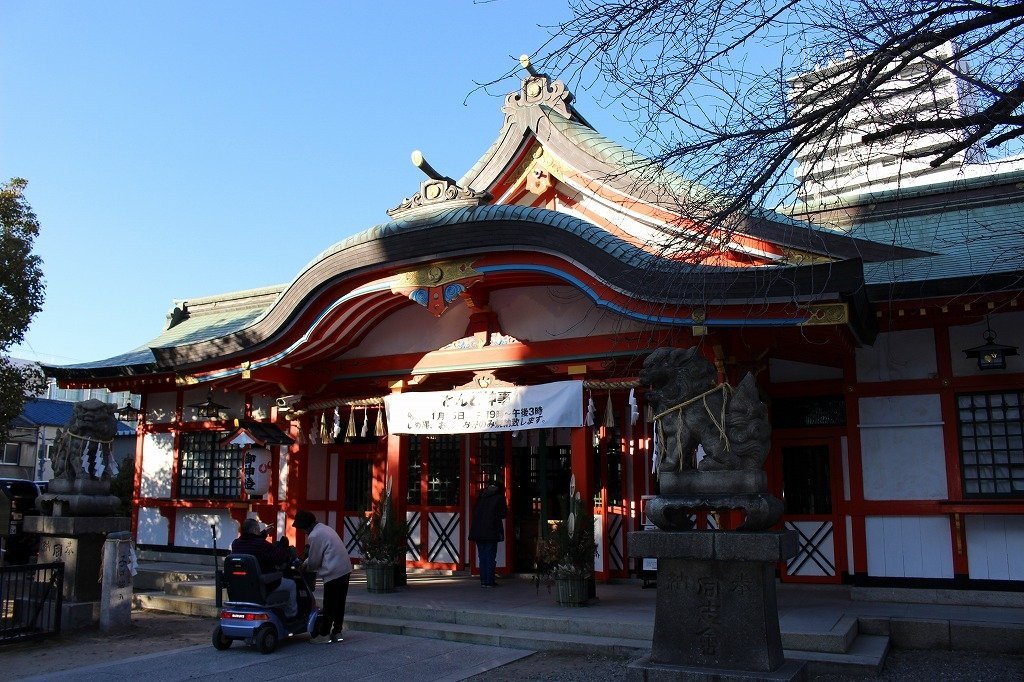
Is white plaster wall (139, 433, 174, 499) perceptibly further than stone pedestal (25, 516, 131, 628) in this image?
Yes

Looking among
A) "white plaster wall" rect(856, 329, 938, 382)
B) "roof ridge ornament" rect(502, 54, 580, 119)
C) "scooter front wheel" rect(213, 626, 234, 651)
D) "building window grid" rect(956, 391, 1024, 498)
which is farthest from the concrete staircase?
"roof ridge ornament" rect(502, 54, 580, 119)

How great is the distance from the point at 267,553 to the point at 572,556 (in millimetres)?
3705

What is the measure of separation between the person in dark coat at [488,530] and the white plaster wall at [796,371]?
450cm

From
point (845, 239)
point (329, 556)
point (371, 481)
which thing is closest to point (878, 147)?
point (845, 239)

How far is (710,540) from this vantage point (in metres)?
6.05

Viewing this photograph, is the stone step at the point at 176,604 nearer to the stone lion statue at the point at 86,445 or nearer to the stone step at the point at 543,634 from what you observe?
the stone step at the point at 543,634

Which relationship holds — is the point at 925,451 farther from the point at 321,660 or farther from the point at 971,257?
the point at 321,660

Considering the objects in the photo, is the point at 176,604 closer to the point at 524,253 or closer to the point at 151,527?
the point at 151,527

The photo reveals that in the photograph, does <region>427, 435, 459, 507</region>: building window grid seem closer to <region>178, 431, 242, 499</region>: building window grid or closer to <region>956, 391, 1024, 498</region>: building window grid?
<region>178, 431, 242, 499</region>: building window grid

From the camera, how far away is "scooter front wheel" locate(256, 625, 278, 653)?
341 inches

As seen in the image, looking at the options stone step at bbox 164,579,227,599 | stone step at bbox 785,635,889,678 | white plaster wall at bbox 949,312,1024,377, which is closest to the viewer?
stone step at bbox 785,635,889,678

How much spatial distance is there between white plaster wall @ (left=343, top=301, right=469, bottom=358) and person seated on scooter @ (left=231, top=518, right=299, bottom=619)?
4.46 m

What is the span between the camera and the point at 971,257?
33.7ft

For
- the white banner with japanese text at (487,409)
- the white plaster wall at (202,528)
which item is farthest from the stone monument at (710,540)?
the white plaster wall at (202,528)
